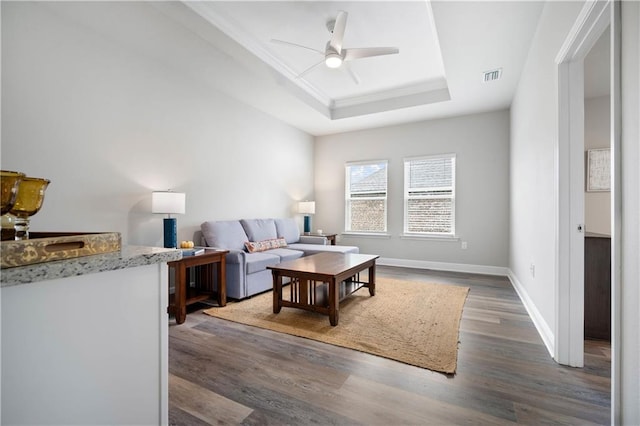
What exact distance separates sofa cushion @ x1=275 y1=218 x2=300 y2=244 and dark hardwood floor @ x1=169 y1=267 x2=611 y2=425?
250 centimetres

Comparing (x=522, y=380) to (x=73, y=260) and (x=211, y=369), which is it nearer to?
(x=211, y=369)

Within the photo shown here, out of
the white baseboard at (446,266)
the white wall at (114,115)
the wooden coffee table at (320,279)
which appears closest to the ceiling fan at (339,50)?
the white wall at (114,115)

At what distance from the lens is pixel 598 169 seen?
402 cm

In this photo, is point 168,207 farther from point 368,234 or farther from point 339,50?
point 368,234

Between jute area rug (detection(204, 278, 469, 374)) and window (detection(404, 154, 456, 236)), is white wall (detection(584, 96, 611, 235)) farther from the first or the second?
jute area rug (detection(204, 278, 469, 374))

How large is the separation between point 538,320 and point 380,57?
3.29m

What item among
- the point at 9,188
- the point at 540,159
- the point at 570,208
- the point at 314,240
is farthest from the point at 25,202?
the point at 314,240

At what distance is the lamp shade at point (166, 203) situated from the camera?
2990 millimetres

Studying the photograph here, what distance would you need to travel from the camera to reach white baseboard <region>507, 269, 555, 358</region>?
2.16 metres

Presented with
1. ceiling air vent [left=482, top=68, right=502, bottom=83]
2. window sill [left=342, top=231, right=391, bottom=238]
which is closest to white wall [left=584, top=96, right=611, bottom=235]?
ceiling air vent [left=482, top=68, right=502, bottom=83]

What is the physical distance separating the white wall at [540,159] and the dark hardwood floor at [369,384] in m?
0.42

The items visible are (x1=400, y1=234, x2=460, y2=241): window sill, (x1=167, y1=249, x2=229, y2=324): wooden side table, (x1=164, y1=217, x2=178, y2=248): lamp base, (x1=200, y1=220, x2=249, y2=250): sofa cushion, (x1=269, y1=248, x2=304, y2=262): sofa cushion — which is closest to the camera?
(x1=167, y1=249, x2=229, y2=324): wooden side table

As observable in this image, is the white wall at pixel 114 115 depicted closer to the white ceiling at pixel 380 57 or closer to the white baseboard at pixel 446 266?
the white ceiling at pixel 380 57

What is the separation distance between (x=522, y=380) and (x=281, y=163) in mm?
4603
